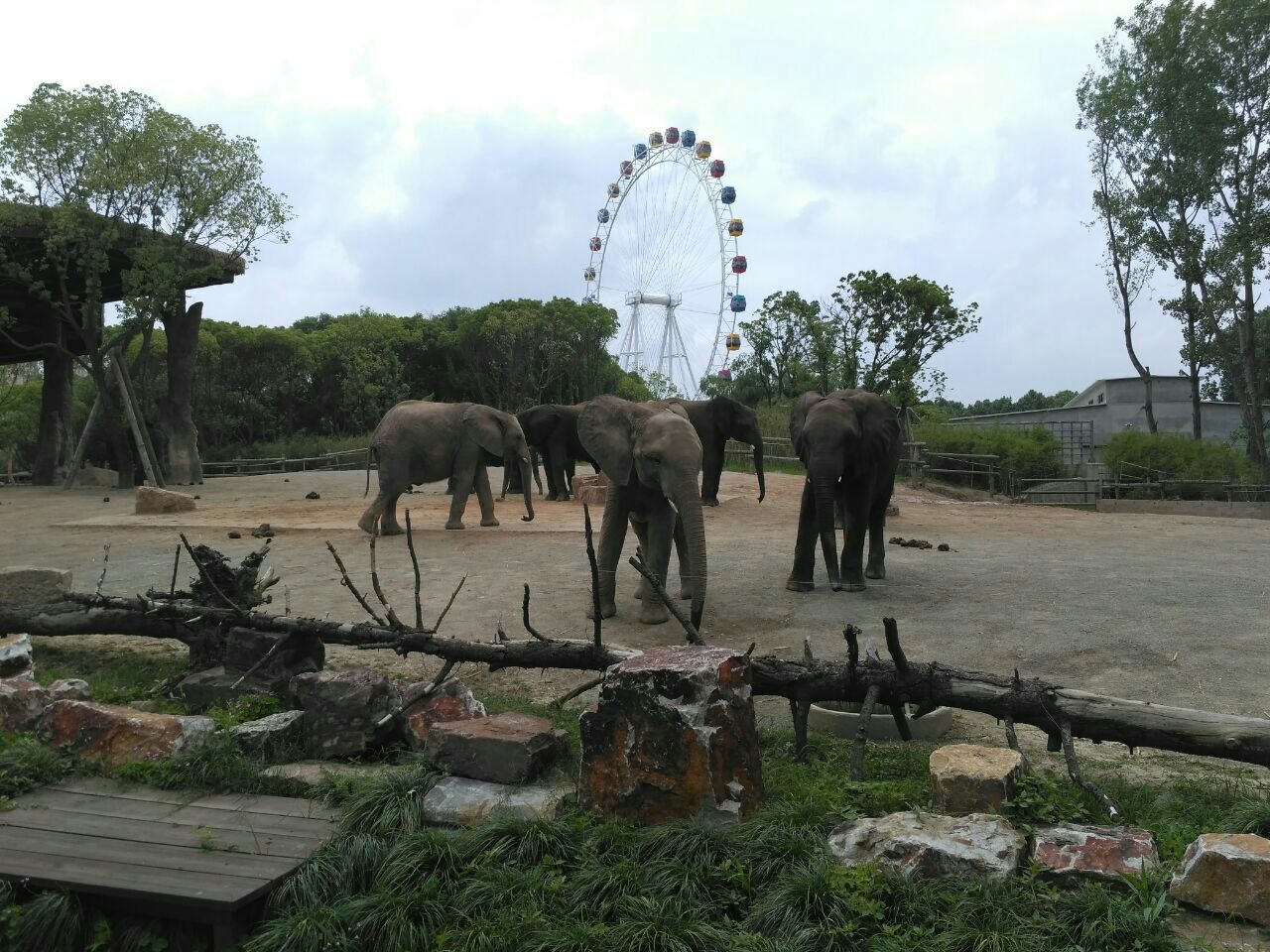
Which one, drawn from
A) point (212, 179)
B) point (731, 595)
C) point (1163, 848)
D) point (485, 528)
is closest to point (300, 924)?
point (1163, 848)

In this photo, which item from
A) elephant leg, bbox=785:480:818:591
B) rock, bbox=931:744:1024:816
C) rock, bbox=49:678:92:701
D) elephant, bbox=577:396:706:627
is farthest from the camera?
elephant leg, bbox=785:480:818:591

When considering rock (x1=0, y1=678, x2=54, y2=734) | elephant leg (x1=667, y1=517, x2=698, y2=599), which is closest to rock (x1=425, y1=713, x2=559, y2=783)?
rock (x1=0, y1=678, x2=54, y2=734)

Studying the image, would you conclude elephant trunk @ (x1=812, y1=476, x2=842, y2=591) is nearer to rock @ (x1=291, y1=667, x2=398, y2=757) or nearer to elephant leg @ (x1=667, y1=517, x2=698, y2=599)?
elephant leg @ (x1=667, y1=517, x2=698, y2=599)

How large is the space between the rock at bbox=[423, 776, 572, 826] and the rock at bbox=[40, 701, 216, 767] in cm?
151

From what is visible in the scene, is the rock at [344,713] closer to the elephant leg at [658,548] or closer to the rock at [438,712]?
the rock at [438,712]

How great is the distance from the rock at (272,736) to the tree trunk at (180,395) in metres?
21.8

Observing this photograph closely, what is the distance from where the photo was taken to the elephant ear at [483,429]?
45.2 feet

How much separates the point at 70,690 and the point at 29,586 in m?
2.21

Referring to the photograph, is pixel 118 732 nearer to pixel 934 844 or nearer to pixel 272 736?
pixel 272 736

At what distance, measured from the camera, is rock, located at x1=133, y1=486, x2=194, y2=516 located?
16.9 metres

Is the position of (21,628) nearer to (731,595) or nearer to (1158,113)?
(731,595)

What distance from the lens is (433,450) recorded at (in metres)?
13.6

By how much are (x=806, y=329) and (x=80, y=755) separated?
108 feet

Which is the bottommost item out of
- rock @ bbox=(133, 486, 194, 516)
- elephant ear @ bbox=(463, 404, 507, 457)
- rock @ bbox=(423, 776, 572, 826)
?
rock @ bbox=(423, 776, 572, 826)
